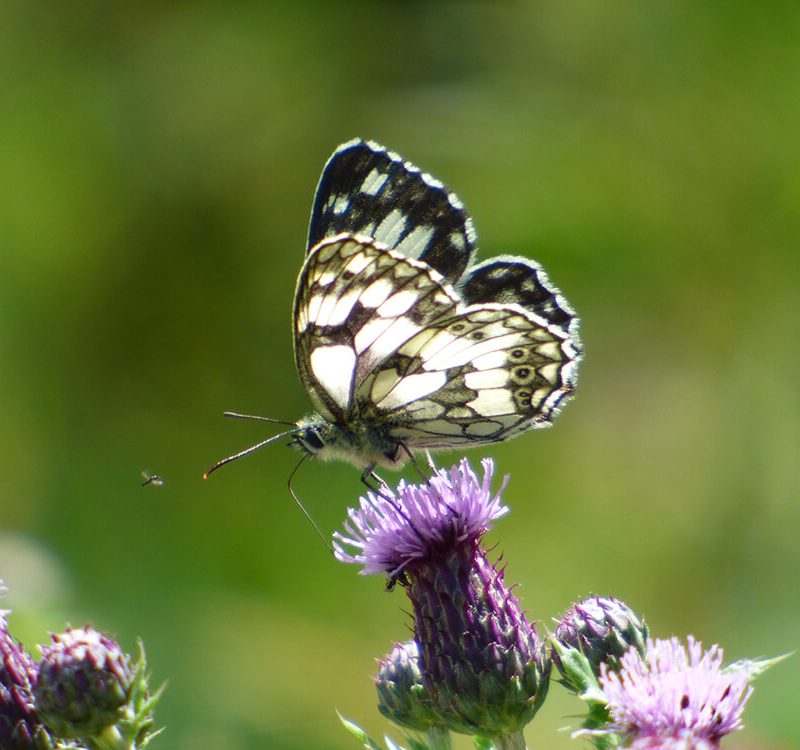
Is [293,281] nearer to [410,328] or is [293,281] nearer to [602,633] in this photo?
[410,328]

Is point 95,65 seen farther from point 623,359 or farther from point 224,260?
point 623,359

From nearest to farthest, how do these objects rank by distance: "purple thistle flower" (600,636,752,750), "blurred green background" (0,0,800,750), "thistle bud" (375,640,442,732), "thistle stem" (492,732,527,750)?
"purple thistle flower" (600,636,752,750), "thistle stem" (492,732,527,750), "thistle bud" (375,640,442,732), "blurred green background" (0,0,800,750)

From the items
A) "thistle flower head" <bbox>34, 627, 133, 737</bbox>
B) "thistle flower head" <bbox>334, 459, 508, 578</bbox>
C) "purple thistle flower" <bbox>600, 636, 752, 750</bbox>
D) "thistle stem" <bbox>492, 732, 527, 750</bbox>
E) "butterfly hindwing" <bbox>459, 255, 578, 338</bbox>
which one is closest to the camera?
"purple thistle flower" <bbox>600, 636, 752, 750</bbox>

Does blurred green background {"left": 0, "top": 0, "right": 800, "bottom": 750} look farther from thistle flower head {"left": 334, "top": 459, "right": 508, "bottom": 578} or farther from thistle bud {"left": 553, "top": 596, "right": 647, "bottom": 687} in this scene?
thistle bud {"left": 553, "top": 596, "right": 647, "bottom": 687}

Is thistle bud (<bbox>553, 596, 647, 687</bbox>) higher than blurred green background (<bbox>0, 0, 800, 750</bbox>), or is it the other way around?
blurred green background (<bbox>0, 0, 800, 750</bbox>)

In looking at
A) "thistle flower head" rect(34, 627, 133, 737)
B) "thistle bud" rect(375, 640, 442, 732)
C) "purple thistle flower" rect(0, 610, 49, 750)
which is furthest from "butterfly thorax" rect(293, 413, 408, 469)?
"purple thistle flower" rect(0, 610, 49, 750)

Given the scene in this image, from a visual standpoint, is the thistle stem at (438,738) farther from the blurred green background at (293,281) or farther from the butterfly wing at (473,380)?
the blurred green background at (293,281)

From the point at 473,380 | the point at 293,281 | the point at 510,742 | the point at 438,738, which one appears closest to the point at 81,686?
the point at 438,738
